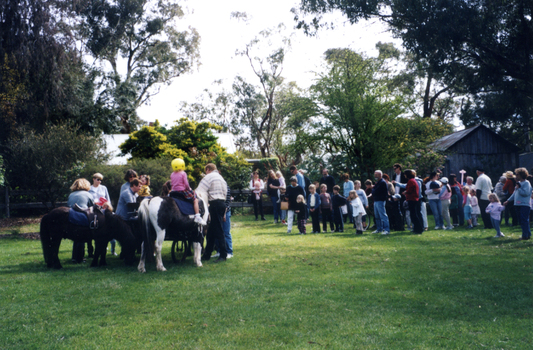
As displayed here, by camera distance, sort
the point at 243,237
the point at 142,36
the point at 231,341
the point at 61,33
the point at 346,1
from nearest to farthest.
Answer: the point at 231,341 < the point at 346,1 < the point at 243,237 < the point at 61,33 < the point at 142,36

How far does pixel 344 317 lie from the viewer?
5113mm

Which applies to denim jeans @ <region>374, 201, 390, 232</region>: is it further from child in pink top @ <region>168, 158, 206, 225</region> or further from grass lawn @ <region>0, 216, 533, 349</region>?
child in pink top @ <region>168, 158, 206, 225</region>

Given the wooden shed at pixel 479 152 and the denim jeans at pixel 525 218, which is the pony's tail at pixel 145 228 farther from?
the wooden shed at pixel 479 152

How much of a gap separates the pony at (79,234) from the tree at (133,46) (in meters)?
23.1

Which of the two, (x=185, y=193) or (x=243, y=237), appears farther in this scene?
(x=243, y=237)

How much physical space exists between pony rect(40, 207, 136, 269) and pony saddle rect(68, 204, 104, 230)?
62 mm

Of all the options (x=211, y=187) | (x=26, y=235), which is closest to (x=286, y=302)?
(x=211, y=187)

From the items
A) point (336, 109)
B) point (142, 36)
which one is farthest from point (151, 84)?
point (336, 109)

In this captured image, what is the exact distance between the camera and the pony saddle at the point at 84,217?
27.4ft

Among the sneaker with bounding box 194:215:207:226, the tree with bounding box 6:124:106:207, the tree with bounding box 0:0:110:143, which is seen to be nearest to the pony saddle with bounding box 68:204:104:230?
the sneaker with bounding box 194:215:207:226

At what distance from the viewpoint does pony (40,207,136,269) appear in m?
8.32

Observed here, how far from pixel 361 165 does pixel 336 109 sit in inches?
111

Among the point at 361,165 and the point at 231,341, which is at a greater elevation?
the point at 361,165

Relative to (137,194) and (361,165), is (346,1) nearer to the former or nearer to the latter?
(137,194)
